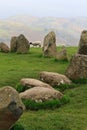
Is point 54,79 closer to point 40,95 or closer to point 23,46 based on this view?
point 40,95

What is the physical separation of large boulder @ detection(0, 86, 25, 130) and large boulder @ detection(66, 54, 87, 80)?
44.8 feet

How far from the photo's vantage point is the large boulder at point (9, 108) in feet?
48.5

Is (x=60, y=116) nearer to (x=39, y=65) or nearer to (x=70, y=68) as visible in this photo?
(x=70, y=68)

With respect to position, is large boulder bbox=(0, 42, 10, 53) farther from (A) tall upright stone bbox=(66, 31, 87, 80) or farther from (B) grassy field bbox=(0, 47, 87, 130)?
(A) tall upright stone bbox=(66, 31, 87, 80)

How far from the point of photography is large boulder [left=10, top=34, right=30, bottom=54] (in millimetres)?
48969

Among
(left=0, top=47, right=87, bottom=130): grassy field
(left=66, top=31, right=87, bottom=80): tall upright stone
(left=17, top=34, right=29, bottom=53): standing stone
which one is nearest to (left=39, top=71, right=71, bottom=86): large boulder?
(left=0, top=47, right=87, bottom=130): grassy field

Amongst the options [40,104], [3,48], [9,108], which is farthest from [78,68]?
[3,48]

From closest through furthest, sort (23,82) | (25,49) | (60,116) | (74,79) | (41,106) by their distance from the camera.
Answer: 1. (60,116)
2. (41,106)
3. (23,82)
4. (74,79)
5. (25,49)

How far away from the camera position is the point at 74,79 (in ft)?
93.4

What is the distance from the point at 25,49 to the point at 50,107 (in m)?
28.1

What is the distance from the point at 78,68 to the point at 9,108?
14.3m

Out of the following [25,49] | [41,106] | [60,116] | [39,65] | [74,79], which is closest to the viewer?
[60,116]

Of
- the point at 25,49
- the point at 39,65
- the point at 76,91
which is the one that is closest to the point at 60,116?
the point at 76,91

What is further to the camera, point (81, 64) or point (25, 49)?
point (25, 49)
